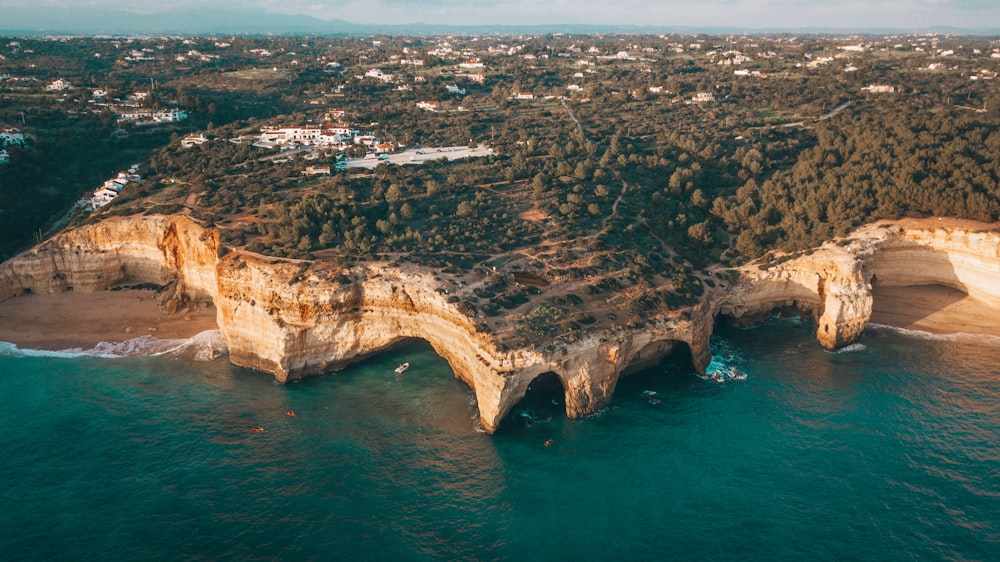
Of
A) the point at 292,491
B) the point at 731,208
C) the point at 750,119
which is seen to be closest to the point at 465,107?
the point at 750,119

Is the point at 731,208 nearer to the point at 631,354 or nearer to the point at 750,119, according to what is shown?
the point at 631,354

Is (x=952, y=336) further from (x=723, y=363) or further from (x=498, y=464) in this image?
(x=498, y=464)

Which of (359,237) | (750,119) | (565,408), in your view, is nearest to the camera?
(565,408)

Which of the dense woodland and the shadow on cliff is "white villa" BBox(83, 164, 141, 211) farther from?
the shadow on cliff

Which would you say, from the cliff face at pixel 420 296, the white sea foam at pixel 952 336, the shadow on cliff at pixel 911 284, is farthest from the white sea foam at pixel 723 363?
the shadow on cliff at pixel 911 284

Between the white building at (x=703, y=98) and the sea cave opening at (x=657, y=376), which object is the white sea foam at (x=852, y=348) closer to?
the sea cave opening at (x=657, y=376)

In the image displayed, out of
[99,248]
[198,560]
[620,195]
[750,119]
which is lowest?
[198,560]
